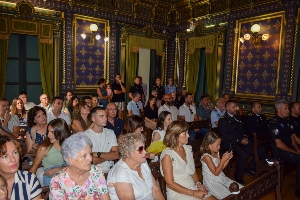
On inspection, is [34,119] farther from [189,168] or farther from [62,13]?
[62,13]

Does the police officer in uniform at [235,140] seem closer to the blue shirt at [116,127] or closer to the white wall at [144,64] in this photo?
the blue shirt at [116,127]

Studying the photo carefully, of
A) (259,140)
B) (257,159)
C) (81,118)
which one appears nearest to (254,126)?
(259,140)

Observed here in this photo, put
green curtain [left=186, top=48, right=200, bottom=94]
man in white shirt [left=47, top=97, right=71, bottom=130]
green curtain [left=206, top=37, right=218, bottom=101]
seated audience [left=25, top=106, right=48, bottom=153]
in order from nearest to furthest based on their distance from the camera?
seated audience [left=25, top=106, right=48, bottom=153]
man in white shirt [left=47, top=97, right=71, bottom=130]
green curtain [left=206, top=37, right=218, bottom=101]
green curtain [left=186, top=48, right=200, bottom=94]

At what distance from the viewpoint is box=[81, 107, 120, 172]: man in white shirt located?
10.5ft

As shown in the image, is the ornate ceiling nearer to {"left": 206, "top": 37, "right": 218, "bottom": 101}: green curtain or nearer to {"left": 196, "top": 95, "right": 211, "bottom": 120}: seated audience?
{"left": 206, "top": 37, "right": 218, "bottom": 101}: green curtain

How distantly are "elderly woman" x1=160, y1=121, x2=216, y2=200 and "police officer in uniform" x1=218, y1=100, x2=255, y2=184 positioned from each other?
199 centimetres

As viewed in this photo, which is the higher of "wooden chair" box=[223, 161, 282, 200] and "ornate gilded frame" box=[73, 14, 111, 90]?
"ornate gilded frame" box=[73, 14, 111, 90]

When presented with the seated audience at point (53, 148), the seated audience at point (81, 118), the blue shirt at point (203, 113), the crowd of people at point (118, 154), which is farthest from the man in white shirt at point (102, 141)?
the blue shirt at point (203, 113)

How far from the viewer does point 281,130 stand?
14.3ft

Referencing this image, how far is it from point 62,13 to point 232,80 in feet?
20.6

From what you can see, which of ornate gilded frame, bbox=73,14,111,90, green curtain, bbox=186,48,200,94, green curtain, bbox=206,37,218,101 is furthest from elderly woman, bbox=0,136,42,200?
green curtain, bbox=186,48,200,94

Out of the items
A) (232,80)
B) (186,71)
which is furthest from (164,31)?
(232,80)

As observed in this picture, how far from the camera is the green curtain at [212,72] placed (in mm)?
9077

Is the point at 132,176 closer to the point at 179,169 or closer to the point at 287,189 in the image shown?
the point at 179,169
